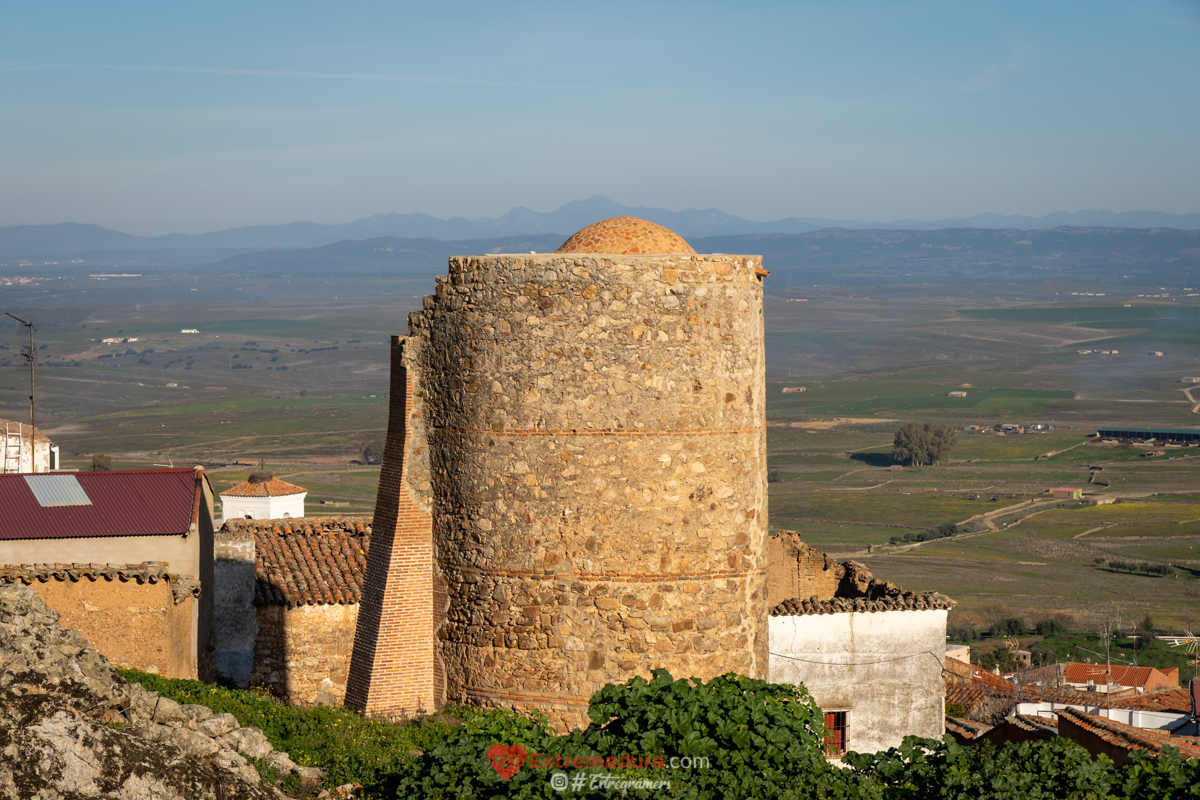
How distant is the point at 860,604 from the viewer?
746 inches

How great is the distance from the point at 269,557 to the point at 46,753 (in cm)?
1130

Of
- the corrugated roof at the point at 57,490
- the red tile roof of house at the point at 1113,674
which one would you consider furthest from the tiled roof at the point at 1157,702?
the corrugated roof at the point at 57,490

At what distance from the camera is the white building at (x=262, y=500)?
124 ft

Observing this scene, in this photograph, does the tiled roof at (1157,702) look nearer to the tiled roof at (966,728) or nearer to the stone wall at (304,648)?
the tiled roof at (966,728)

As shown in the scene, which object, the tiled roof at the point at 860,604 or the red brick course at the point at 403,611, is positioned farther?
the tiled roof at the point at 860,604

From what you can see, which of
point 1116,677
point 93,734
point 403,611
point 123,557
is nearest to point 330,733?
point 403,611

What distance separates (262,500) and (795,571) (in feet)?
71.2

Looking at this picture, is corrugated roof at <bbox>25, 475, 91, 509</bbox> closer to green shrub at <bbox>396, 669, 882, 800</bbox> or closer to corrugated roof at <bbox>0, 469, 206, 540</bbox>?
corrugated roof at <bbox>0, 469, 206, 540</bbox>

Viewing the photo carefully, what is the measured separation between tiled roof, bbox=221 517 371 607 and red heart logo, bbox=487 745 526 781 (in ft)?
26.8

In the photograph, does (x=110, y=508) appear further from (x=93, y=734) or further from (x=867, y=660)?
(x=867, y=660)

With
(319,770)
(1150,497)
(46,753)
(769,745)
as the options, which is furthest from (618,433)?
(1150,497)

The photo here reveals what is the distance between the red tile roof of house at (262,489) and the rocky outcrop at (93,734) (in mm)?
27481

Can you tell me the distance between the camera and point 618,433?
11.7 metres

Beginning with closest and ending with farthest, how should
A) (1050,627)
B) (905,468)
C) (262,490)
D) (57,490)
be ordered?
(57,490)
(262,490)
(1050,627)
(905,468)
